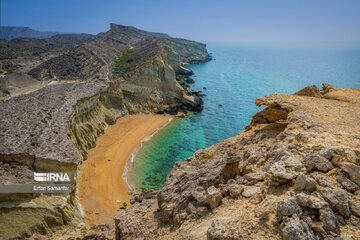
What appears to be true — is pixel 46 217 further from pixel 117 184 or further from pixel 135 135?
pixel 135 135

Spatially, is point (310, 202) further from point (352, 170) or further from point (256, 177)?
point (256, 177)

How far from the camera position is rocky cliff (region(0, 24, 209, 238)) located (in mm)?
15164

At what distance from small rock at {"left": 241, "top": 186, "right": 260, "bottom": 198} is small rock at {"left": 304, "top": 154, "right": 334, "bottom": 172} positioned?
2349 millimetres

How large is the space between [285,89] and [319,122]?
213 feet

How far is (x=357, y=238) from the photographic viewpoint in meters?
6.95

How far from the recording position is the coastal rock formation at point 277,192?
770cm

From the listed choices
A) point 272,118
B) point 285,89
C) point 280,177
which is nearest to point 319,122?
point 272,118

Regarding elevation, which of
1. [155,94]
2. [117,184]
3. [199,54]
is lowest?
[117,184]

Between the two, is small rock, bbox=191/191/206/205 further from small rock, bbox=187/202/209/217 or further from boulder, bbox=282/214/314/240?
boulder, bbox=282/214/314/240

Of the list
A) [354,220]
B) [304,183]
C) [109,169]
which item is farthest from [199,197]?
[109,169]

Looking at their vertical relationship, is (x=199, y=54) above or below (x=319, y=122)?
above

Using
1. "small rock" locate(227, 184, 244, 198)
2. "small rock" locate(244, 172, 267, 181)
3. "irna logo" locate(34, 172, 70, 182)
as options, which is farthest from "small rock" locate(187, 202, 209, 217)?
"irna logo" locate(34, 172, 70, 182)

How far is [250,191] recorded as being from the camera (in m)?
10.4

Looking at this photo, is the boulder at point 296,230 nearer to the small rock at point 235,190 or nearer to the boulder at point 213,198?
the small rock at point 235,190
